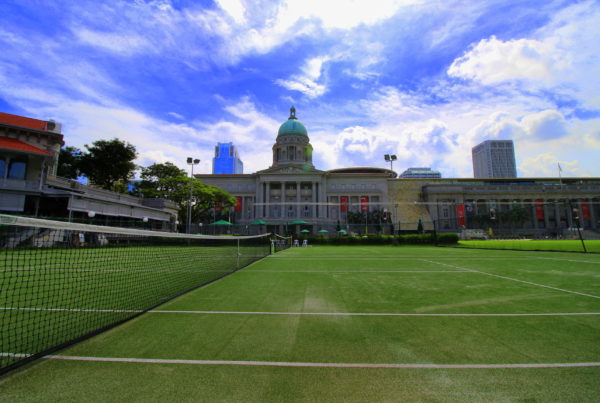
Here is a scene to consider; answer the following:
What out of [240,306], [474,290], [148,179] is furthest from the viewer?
[148,179]

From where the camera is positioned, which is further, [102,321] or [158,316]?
[158,316]

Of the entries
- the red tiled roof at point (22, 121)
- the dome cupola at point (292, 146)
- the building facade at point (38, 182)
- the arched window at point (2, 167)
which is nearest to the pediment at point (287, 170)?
the dome cupola at point (292, 146)

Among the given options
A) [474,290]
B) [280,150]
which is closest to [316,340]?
[474,290]

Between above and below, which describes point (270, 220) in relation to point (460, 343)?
above

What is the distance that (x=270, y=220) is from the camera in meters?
80.8

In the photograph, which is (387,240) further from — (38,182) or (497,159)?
(497,159)

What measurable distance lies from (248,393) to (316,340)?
159 cm

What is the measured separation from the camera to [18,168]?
30922mm

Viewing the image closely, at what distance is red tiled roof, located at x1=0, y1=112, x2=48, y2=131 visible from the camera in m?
33.2

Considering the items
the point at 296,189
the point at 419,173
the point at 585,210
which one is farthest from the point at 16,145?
the point at 419,173

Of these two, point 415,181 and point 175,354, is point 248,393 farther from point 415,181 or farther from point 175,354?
point 415,181

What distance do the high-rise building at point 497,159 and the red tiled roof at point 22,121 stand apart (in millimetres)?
182651

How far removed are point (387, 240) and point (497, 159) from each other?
517 ft

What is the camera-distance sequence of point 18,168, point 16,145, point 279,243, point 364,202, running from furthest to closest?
point 364,202
point 279,243
point 18,168
point 16,145
